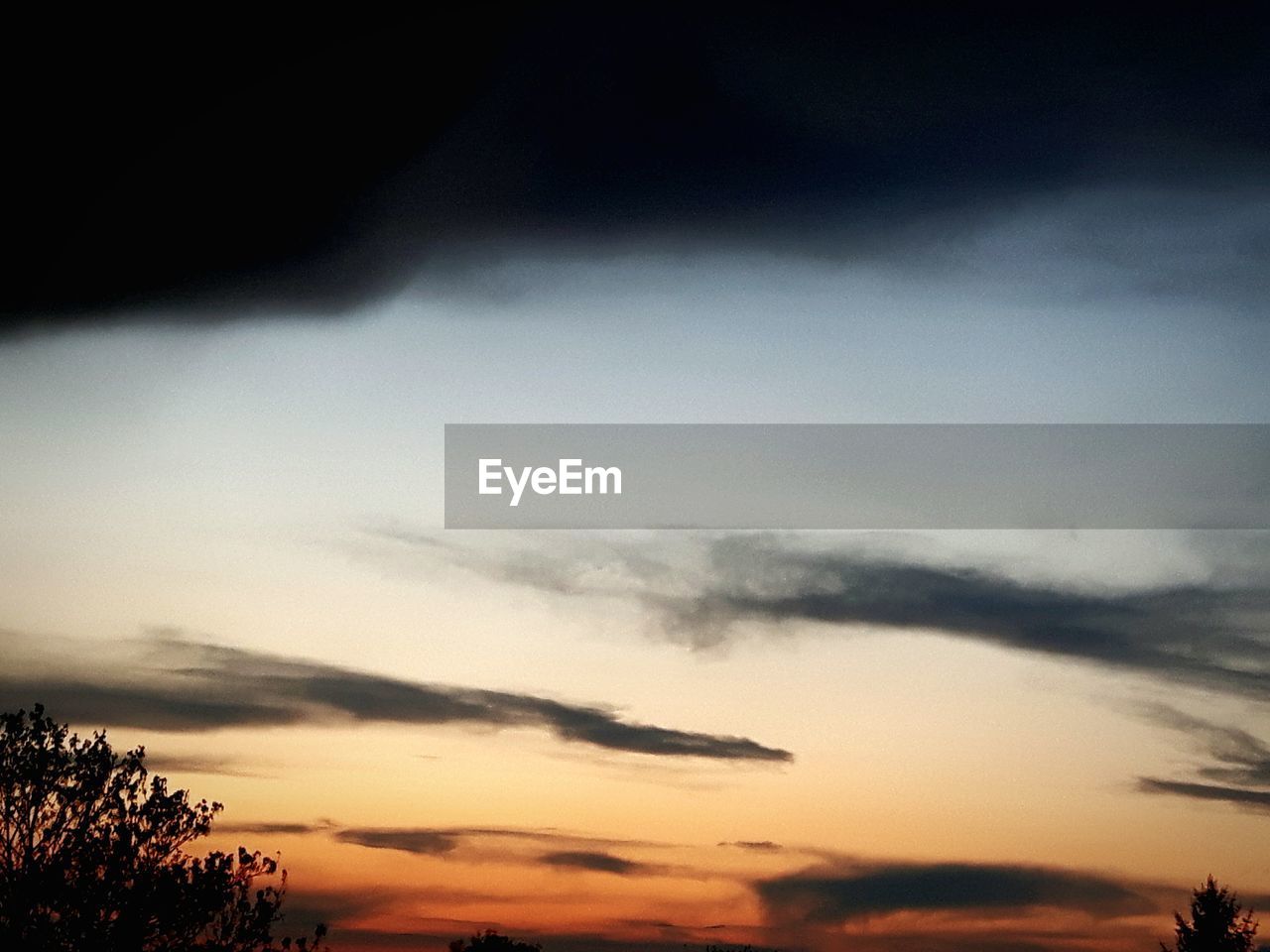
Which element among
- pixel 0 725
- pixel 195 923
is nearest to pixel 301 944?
pixel 195 923

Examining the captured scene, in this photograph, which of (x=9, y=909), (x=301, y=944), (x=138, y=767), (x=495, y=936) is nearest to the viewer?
(x=9, y=909)

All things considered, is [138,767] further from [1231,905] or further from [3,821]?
[1231,905]

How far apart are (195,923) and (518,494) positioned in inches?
581

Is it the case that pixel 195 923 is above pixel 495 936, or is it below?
above

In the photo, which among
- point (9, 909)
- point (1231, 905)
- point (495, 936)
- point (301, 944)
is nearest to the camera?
point (9, 909)

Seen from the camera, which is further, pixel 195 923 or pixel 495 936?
pixel 495 936

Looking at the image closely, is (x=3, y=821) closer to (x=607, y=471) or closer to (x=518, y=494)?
(x=518, y=494)

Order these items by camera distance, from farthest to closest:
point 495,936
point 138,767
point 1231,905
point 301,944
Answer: point 495,936, point 1231,905, point 301,944, point 138,767

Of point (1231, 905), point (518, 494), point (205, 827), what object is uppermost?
point (518, 494)

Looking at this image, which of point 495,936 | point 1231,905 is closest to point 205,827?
point 1231,905

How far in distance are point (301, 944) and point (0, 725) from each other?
10.8 metres

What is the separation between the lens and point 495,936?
6747 inches

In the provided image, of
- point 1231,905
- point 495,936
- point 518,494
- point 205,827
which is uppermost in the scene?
point 518,494

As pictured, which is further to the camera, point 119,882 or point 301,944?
point 301,944
